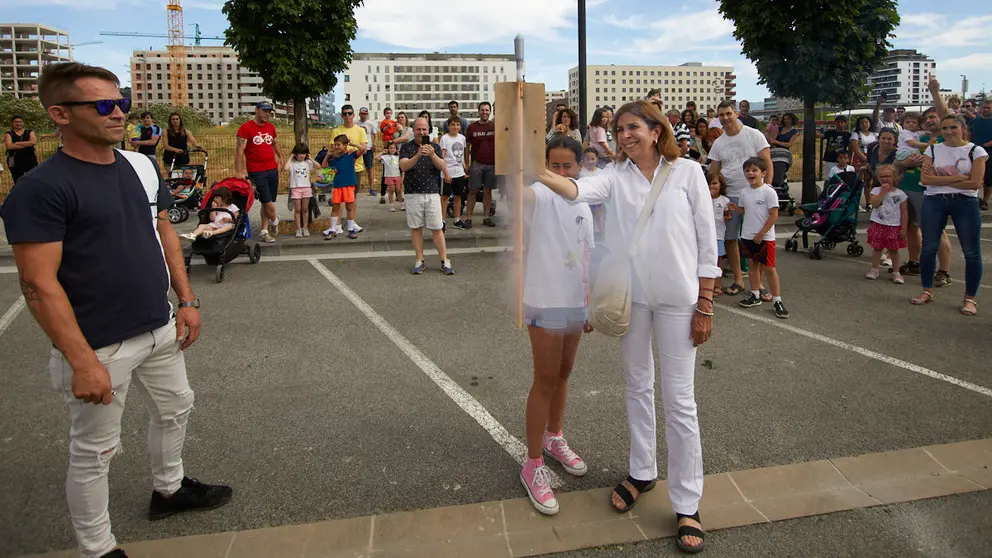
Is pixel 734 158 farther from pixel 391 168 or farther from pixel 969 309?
pixel 391 168

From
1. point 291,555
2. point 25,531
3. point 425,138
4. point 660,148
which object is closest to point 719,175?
point 425,138

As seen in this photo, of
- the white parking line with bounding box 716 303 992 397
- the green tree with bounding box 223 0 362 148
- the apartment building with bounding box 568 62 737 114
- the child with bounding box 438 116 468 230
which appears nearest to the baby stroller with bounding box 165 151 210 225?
the green tree with bounding box 223 0 362 148

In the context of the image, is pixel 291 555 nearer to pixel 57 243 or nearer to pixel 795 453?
pixel 57 243

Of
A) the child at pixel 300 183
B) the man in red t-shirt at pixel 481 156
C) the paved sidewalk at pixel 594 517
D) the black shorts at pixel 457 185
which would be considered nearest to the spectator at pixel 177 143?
the child at pixel 300 183

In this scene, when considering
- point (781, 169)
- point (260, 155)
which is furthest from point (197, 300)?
point (781, 169)

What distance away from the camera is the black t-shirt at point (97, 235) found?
2564 mm

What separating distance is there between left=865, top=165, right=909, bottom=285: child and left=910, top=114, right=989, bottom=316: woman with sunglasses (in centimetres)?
127

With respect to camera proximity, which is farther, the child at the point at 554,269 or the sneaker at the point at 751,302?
the sneaker at the point at 751,302

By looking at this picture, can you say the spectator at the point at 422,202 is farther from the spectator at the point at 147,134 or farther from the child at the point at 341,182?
the spectator at the point at 147,134

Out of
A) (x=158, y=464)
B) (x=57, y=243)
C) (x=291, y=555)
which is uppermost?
(x=57, y=243)

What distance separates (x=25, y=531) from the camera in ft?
10.5

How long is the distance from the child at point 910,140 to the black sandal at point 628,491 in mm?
6906

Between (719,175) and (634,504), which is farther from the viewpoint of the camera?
(719,175)

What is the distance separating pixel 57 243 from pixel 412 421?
2398mm
